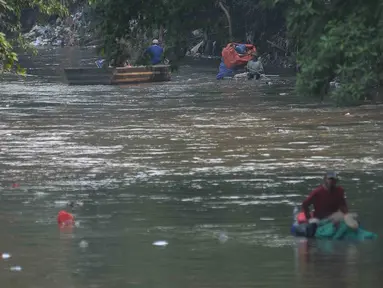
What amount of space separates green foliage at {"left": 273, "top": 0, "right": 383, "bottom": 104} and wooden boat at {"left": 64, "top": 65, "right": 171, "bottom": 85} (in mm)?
35631

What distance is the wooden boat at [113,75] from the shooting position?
48750mm

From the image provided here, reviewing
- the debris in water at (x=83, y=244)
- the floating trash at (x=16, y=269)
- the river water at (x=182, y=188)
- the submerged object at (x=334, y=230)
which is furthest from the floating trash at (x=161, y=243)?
the floating trash at (x=16, y=269)

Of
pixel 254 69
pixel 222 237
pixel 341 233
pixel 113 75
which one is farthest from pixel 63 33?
pixel 341 233

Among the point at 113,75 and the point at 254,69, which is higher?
the point at 113,75

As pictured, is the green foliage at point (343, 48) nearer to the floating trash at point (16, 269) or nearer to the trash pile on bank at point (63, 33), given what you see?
the floating trash at point (16, 269)

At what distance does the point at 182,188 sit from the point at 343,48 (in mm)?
8629

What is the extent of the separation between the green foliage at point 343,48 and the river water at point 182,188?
2.03 m

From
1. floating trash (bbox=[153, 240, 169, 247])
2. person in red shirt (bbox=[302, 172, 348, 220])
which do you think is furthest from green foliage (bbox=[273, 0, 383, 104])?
floating trash (bbox=[153, 240, 169, 247])

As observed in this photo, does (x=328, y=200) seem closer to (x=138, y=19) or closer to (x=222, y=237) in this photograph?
(x=222, y=237)

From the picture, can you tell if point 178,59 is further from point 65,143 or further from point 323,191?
point 65,143

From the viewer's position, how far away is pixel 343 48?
1238cm

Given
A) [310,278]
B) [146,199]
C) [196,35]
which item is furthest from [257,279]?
[196,35]

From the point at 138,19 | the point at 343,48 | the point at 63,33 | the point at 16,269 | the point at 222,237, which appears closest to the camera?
the point at 343,48

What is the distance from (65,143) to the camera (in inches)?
1121
